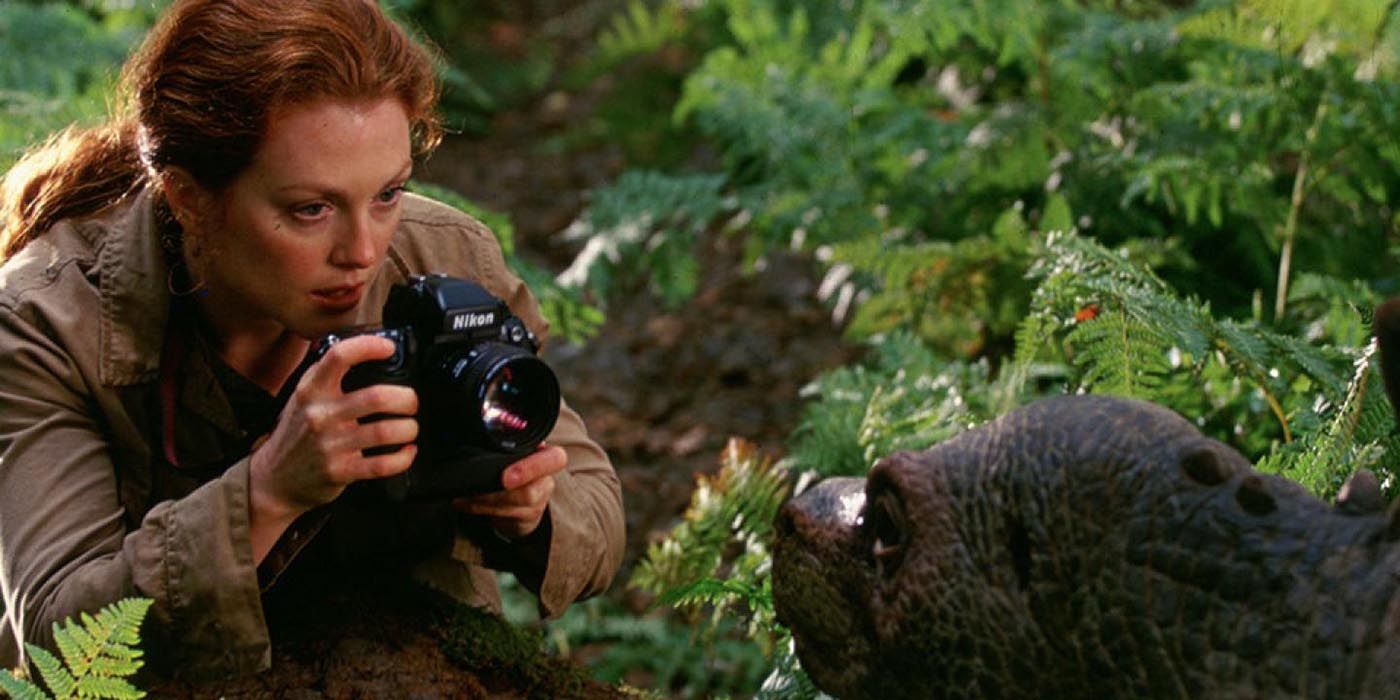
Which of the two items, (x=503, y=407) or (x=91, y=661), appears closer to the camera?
(x=91, y=661)

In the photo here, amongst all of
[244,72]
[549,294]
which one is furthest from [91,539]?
[549,294]

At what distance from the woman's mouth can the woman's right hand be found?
0.42 meters

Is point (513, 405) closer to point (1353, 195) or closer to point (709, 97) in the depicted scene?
point (1353, 195)

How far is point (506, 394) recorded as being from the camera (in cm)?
275

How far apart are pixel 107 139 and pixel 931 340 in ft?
9.47

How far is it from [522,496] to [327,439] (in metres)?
0.51

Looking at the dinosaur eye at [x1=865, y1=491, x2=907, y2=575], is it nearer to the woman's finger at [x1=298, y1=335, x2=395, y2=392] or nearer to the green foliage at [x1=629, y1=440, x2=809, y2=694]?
the woman's finger at [x1=298, y1=335, x2=395, y2=392]

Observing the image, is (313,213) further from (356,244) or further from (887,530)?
Answer: (887,530)

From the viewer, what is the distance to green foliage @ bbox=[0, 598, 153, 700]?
2248mm

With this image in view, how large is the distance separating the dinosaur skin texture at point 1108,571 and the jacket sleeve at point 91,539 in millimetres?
1095

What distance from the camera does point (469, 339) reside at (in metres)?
2.71

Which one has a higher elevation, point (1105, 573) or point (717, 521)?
point (1105, 573)

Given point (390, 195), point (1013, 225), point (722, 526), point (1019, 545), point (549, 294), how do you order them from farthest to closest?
point (549, 294), point (1013, 225), point (722, 526), point (390, 195), point (1019, 545)

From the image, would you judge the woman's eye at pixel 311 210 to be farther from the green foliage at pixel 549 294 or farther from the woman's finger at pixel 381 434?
the green foliage at pixel 549 294
